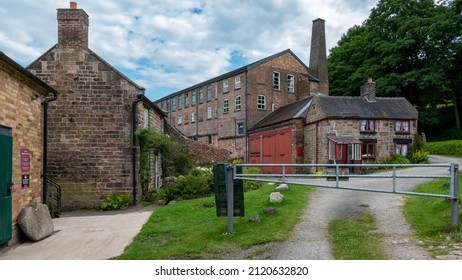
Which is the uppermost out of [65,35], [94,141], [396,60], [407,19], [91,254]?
[407,19]

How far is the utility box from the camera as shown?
8.95 m

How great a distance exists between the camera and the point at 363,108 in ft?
85.5

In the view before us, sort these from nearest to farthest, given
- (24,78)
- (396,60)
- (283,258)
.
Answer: (283,258)
(24,78)
(396,60)

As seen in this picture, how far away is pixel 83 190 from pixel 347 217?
445 inches

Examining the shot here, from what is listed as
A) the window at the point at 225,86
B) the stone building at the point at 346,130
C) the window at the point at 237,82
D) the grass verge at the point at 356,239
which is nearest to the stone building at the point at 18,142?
the grass verge at the point at 356,239

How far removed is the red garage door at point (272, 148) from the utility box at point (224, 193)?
727 inches

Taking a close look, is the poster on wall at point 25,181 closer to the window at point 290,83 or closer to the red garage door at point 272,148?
the red garage door at point 272,148

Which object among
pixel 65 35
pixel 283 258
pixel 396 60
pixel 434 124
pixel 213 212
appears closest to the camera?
pixel 283 258

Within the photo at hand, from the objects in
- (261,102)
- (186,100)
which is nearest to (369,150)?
(261,102)

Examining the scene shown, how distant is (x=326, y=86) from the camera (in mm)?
37844

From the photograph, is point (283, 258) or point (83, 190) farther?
point (83, 190)

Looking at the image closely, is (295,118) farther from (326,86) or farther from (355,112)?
(326,86)

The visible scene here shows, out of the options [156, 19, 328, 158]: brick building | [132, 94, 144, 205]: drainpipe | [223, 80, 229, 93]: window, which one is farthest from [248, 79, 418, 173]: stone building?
[132, 94, 144, 205]: drainpipe

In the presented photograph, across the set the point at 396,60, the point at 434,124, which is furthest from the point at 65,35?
the point at 434,124
